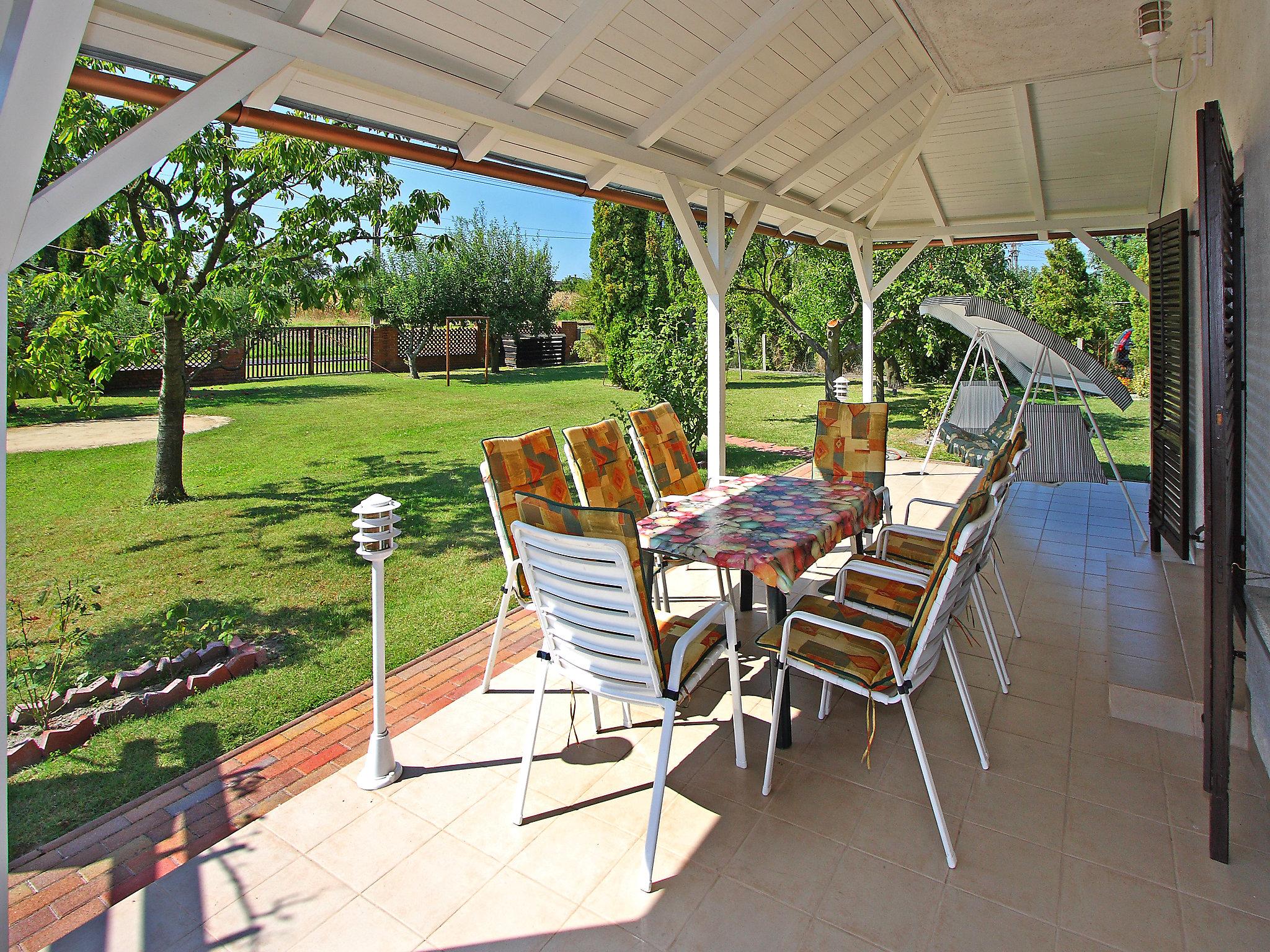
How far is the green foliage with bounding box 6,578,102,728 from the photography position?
3.15 meters

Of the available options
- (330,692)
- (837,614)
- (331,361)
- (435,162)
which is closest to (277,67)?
(435,162)

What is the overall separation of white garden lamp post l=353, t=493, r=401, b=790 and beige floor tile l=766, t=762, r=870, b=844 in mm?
1265

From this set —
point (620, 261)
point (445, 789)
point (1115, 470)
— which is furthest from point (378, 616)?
point (620, 261)

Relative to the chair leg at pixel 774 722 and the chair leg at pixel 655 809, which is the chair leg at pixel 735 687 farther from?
the chair leg at pixel 655 809

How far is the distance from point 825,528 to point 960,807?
1066 mm

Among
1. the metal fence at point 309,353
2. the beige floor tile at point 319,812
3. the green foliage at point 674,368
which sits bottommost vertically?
the beige floor tile at point 319,812

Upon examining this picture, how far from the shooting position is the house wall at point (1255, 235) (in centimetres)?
235

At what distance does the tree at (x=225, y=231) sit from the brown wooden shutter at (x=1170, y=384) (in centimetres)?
511

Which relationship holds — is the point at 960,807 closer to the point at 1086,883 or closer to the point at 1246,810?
the point at 1086,883

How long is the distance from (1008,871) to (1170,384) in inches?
137

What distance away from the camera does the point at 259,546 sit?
217 inches

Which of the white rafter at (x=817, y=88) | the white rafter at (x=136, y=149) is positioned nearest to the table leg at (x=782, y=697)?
the white rafter at (x=136, y=149)

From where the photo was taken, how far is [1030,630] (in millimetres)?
3750

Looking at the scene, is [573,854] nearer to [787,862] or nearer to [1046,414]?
[787,862]
